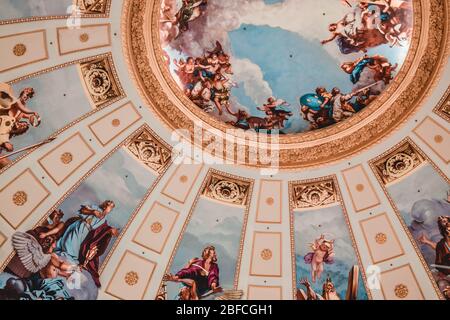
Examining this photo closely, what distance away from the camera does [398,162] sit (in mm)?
15734

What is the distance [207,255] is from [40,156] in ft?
17.3

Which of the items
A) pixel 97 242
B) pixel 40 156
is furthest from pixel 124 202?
pixel 40 156

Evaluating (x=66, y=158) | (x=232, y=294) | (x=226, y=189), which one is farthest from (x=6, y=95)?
(x=232, y=294)

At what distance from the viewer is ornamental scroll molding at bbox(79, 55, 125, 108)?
14.8m

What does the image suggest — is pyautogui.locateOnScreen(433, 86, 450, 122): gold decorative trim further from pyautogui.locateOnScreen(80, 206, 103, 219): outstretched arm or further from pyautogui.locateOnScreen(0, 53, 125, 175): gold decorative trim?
pyautogui.locateOnScreen(80, 206, 103, 219): outstretched arm

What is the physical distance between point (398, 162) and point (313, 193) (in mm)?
2480

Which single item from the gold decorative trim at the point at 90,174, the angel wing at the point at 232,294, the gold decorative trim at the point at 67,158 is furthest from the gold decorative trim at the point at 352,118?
the angel wing at the point at 232,294

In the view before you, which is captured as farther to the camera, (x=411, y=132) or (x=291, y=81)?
(x=291, y=81)

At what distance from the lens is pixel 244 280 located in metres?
16.3

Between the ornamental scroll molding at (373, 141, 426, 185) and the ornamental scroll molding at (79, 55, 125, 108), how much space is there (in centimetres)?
728

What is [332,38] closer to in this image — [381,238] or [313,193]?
[313,193]

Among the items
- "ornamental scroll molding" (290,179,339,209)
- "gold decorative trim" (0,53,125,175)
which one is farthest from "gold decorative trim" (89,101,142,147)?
"ornamental scroll molding" (290,179,339,209)
